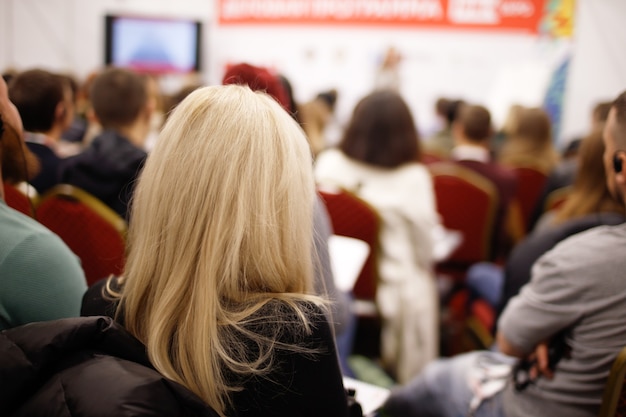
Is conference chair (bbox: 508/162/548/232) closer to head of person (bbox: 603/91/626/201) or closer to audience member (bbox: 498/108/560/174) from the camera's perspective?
audience member (bbox: 498/108/560/174)

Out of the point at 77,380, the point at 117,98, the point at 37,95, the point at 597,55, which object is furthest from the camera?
the point at 597,55

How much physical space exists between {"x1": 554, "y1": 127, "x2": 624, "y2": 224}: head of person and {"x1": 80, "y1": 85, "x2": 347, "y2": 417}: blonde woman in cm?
149

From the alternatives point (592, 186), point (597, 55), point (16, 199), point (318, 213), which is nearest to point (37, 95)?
point (16, 199)

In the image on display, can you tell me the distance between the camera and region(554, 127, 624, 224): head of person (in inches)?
82.7

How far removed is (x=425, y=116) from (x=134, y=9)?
537 centimetres

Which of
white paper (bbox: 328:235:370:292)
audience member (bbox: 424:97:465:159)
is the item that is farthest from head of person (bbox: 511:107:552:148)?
white paper (bbox: 328:235:370:292)

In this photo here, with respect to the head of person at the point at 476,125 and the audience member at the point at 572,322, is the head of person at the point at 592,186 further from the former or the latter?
the head of person at the point at 476,125

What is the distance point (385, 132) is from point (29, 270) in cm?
184

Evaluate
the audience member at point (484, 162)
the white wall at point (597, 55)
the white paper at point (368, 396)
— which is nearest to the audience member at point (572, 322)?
the white paper at point (368, 396)

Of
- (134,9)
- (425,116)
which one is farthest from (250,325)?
(134,9)

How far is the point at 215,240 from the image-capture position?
0.98m

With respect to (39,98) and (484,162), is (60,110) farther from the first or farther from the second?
(484,162)

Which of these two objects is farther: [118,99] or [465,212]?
[465,212]

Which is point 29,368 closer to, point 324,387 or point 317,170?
point 324,387
